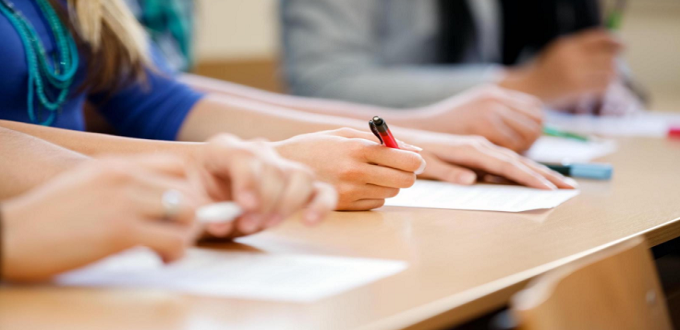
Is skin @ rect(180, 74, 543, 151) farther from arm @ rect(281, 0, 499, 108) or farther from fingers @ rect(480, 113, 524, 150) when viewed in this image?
arm @ rect(281, 0, 499, 108)

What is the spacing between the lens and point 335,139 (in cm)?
66

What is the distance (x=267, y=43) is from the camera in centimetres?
312

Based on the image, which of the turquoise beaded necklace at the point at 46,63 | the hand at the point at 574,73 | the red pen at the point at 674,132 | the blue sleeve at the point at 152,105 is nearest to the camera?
the turquoise beaded necklace at the point at 46,63

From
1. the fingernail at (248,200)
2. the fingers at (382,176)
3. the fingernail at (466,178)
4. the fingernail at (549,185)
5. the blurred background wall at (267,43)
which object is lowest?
the fingernail at (248,200)

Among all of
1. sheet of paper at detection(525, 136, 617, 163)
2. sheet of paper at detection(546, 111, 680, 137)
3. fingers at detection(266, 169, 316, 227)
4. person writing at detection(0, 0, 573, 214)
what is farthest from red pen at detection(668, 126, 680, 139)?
fingers at detection(266, 169, 316, 227)

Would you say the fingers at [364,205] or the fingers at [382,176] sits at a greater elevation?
the fingers at [382,176]

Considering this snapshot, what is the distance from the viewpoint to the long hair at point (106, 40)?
2.75ft

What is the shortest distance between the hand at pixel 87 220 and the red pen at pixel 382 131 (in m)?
0.24

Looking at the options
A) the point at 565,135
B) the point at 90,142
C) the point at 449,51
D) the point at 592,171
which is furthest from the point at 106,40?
the point at 449,51

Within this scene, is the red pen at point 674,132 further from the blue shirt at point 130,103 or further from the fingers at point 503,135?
the blue shirt at point 130,103

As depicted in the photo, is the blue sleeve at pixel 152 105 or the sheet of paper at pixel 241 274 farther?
the blue sleeve at pixel 152 105

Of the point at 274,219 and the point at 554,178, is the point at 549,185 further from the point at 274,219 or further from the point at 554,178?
the point at 274,219

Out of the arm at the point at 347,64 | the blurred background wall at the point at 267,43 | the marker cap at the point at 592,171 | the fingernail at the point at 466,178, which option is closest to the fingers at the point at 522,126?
the marker cap at the point at 592,171

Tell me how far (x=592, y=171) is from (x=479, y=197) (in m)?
0.21
